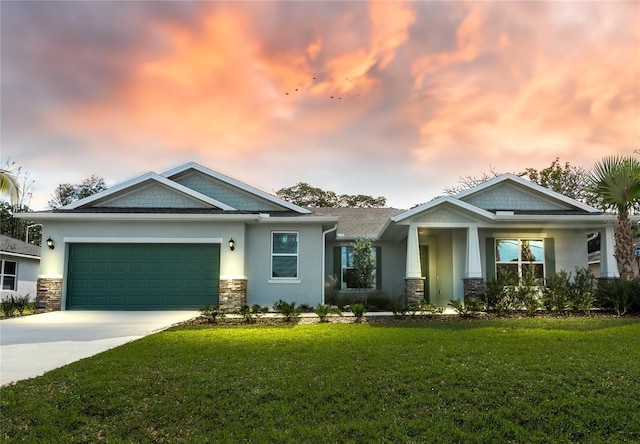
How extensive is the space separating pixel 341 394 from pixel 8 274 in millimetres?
22192

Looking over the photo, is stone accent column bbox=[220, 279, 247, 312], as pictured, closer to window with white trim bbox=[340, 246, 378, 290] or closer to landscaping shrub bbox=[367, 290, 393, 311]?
landscaping shrub bbox=[367, 290, 393, 311]

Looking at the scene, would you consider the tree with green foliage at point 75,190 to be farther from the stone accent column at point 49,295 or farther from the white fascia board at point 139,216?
the stone accent column at point 49,295

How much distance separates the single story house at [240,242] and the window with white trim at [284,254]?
1.3 inches

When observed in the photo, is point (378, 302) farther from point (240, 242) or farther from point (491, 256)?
point (240, 242)

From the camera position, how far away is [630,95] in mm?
14109

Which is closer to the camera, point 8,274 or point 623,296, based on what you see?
point 623,296

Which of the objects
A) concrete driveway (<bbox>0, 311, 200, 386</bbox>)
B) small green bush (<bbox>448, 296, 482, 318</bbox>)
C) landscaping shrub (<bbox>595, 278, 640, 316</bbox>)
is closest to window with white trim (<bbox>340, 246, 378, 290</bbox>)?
small green bush (<bbox>448, 296, 482, 318</bbox>)

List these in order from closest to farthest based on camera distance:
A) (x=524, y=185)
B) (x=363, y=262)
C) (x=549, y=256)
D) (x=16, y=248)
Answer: (x=549, y=256), (x=524, y=185), (x=363, y=262), (x=16, y=248)

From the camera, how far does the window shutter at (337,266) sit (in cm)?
1798

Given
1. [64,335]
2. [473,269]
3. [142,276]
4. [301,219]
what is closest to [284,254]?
[301,219]

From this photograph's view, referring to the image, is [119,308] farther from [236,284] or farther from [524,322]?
[524,322]

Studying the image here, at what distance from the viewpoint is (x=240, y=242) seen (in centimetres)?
1441

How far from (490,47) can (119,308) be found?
13.1 meters

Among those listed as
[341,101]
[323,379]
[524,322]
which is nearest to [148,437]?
[323,379]
